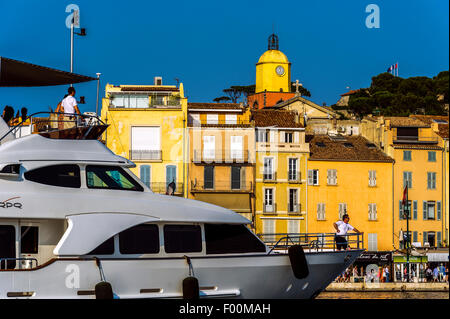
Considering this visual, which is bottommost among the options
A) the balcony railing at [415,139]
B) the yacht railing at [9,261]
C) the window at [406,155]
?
the yacht railing at [9,261]

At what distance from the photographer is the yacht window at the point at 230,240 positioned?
18516 mm

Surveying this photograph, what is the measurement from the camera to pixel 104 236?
17.4 m

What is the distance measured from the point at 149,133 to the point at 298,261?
38.7 meters

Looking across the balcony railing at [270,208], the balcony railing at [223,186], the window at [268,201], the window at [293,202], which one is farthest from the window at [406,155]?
the balcony railing at [223,186]

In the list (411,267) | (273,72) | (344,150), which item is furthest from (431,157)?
(273,72)

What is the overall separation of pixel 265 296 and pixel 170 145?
38.5 meters

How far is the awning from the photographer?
753 inches

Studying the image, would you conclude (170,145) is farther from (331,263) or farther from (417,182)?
(331,263)

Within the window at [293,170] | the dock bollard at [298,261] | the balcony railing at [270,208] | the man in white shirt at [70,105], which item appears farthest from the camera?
the window at [293,170]

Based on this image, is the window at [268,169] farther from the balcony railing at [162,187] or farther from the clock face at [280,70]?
the clock face at [280,70]

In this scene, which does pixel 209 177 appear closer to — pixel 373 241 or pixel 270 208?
pixel 270 208

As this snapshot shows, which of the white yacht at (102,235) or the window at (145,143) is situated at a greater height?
the window at (145,143)

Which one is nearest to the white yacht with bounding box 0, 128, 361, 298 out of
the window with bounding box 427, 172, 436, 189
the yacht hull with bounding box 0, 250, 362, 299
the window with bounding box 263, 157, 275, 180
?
the yacht hull with bounding box 0, 250, 362, 299

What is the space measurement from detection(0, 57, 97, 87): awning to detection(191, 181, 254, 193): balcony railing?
118 ft
